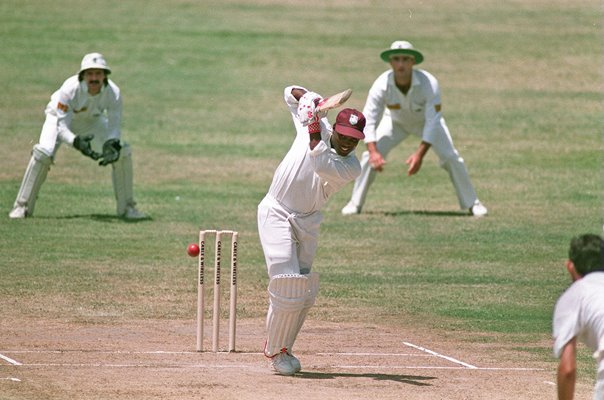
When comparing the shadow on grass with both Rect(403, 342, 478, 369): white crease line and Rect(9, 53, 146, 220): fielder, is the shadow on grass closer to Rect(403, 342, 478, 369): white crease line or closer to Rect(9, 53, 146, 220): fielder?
Rect(9, 53, 146, 220): fielder

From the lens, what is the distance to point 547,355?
35.5ft

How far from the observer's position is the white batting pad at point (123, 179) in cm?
1738

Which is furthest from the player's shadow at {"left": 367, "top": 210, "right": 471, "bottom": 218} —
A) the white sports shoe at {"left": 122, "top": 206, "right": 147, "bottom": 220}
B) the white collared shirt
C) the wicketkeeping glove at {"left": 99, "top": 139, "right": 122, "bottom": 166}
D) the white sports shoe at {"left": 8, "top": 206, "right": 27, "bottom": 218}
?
the white sports shoe at {"left": 8, "top": 206, "right": 27, "bottom": 218}

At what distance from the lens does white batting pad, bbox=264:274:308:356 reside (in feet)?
31.6

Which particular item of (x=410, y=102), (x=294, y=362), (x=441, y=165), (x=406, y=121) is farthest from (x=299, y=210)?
(x=441, y=165)

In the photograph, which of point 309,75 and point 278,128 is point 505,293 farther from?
point 309,75

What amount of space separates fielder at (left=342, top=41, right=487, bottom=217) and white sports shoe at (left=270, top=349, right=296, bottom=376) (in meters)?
7.55

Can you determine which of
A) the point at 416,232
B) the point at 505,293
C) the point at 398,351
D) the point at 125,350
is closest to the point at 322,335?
the point at 398,351

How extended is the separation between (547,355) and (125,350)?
3.12m

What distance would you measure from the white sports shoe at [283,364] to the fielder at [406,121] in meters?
7.55

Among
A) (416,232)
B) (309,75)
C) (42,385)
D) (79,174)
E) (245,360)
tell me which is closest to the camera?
(42,385)

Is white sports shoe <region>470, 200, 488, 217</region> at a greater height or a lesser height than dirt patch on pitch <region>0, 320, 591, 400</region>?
greater

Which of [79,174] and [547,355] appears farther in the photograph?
[79,174]

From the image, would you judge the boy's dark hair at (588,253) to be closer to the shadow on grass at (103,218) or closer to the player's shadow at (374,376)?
the player's shadow at (374,376)
